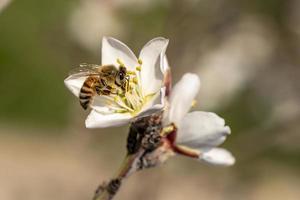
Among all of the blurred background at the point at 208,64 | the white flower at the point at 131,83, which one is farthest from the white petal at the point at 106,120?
the blurred background at the point at 208,64

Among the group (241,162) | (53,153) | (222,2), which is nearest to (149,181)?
(241,162)

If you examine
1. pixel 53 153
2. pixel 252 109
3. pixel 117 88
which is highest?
pixel 117 88

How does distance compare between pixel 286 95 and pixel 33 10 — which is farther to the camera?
pixel 33 10

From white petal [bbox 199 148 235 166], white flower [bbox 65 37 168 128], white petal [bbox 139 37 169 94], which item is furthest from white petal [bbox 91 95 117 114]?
white petal [bbox 199 148 235 166]

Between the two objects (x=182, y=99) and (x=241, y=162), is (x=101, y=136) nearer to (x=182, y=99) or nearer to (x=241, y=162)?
(x=241, y=162)

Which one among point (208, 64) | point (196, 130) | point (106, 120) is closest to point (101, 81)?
point (106, 120)

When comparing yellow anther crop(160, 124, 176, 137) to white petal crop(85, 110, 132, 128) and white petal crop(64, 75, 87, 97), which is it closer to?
white petal crop(85, 110, 132, 128)
